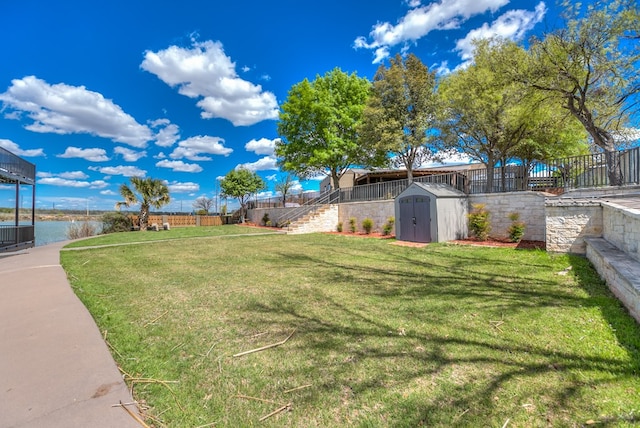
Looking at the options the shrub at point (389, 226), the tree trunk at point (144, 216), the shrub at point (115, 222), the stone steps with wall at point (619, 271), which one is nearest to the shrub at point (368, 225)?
the shrub at point (389, 226)

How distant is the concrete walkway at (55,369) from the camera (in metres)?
1.87

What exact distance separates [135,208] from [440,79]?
22.4m

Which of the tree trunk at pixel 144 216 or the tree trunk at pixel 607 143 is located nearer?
the tree trunk at pixel 607 143

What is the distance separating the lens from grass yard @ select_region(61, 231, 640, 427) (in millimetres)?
1859

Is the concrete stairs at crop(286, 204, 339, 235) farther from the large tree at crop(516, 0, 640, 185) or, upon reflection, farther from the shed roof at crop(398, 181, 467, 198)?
the large tree at crop(516, 0, 640, 185)

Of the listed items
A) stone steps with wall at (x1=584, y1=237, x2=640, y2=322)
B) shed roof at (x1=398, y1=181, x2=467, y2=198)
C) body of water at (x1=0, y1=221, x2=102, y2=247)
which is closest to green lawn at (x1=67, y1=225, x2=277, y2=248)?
body of water at (x1=0, y1=221, x2=102, y2=247)

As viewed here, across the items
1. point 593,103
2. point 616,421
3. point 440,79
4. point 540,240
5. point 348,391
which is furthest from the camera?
point 440,79

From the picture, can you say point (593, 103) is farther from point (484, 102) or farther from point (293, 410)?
point (293, 410)

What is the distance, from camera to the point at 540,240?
9.01m

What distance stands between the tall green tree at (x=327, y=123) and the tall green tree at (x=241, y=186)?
37.9ft

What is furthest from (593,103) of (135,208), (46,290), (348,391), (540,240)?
(135,208)

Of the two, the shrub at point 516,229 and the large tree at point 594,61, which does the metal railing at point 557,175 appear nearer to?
the large tree at point 594,61

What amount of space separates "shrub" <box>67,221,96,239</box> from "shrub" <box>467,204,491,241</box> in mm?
21700

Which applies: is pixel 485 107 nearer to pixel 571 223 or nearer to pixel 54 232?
pixel 571 223
